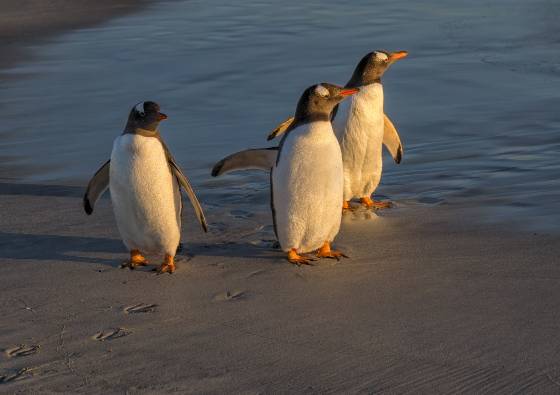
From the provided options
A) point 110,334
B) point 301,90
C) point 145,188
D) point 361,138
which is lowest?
point 301,90

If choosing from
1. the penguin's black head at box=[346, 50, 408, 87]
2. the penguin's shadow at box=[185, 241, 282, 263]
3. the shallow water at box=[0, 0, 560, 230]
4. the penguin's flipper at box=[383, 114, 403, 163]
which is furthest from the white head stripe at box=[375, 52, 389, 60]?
the penguin's shadow at box=[185, 241, 282, 263]

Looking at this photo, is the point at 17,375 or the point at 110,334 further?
the point at 110,334

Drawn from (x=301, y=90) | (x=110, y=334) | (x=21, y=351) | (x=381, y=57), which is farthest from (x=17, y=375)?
(x=301, y=90)

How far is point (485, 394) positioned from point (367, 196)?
111 inches

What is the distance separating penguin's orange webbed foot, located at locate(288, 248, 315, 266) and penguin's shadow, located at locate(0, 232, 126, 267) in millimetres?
831

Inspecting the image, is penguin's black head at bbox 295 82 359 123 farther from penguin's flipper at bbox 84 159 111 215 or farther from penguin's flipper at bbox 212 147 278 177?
penguin's flipper at bbox 84 159 111 215

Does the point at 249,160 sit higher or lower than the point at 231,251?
higher

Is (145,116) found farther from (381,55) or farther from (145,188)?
(381,55)

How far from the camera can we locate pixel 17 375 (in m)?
3.98

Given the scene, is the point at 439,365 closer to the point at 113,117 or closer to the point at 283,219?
the point at 283,219

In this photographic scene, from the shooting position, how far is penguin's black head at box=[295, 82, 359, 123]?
534 cm

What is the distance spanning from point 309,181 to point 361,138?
115 centimetres

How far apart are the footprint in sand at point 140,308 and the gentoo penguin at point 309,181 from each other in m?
0.87

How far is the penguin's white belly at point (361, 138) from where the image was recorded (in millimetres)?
6379
